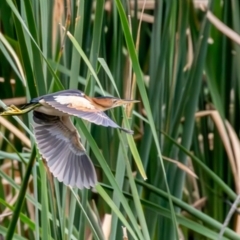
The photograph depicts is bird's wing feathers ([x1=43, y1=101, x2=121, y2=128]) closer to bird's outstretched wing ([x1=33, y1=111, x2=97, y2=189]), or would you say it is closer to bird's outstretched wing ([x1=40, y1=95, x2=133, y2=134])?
bird's outstretched wing ([x1=40, y1=95, x2=133, y2=134])

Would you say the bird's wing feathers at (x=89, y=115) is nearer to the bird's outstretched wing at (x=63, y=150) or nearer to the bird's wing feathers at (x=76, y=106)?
the bird's wing feathers at (x=76, y=106)

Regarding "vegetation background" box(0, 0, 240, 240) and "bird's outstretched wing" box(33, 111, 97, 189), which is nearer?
"bird's outstretched wing" box(33, 111, 97, 189)

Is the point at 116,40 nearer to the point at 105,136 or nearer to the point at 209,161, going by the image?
the point at 105,136

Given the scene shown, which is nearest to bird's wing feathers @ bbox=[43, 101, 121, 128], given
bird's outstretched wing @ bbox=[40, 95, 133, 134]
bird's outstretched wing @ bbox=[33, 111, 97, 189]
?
bird's outstretched wing @ bbox=[40, 95, 133, 134]

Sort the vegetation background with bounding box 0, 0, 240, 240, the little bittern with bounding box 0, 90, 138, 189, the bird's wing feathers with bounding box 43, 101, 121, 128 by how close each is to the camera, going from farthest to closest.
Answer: the vegetation background with bounding box 0, 0, 240, 240 < the little bittern with bounding box 0, 90, 138, 189 < the bird's wing feathers with bounding box 43, 101, 121, 128

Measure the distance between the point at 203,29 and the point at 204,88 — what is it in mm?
313

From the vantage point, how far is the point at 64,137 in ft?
2.62

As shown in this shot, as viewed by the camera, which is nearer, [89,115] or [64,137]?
[89,115]

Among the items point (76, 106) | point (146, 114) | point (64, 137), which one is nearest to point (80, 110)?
point (76, 106)

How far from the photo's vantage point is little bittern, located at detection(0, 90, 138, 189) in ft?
2.43

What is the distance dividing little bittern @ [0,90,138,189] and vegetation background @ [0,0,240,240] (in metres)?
0.03

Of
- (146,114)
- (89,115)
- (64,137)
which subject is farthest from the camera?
(146,114)

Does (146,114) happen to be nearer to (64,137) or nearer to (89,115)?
(64,137)

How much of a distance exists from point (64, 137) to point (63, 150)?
1.1 inches
